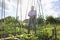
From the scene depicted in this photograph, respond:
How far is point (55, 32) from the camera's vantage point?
9.43 feet

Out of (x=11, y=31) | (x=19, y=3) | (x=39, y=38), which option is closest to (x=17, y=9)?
(x=19, y=3)

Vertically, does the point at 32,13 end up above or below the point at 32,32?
above

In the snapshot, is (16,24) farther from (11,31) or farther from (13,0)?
(13,0)

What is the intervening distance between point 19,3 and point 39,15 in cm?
31

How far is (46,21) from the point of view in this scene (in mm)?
2891

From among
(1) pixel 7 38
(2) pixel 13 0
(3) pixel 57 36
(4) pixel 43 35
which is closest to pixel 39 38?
(4) pixel 43 35

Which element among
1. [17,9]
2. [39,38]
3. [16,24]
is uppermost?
[17,9]

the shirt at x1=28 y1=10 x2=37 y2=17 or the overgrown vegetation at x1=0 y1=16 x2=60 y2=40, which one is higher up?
the shirt at x1=28 y1=10 x2=37 y2=17

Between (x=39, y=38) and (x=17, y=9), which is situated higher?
(x=17, y=9)

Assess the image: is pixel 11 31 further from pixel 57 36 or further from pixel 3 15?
pixel 57 36

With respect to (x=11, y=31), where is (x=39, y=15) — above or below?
above

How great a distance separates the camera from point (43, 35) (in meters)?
2.92

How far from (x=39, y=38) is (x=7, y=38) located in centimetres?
43

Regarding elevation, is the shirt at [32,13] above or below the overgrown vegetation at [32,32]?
above
